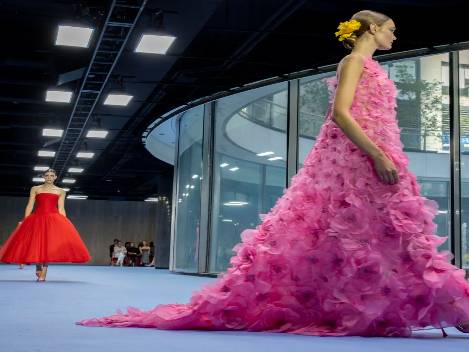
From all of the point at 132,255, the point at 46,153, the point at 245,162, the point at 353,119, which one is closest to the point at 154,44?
the point at 245,162

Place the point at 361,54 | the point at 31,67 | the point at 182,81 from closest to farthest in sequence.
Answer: the point at 361,54 → the point at 31,67 → the point at 182,81

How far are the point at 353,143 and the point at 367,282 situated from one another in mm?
684

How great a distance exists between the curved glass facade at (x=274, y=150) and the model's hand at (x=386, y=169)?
13.5ft

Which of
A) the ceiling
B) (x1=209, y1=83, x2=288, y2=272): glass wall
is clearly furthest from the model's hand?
(x1=209, y1=83, x2=288, y2=272): glass wall

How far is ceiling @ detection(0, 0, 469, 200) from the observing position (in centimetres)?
1038

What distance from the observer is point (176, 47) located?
11812 millimetres

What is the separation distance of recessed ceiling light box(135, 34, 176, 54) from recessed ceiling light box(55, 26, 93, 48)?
2.55 ft

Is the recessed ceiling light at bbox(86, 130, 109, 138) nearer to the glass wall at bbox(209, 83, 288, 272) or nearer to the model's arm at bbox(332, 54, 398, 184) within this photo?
the glass wall at bbox(209, 83, 288, 272)

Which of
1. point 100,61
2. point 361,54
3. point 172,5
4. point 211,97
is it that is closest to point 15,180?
point 211,97

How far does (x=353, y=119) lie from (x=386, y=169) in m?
0.30

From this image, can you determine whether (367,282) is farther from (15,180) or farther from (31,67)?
(15,180)

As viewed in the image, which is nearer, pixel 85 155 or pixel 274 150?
pixel 274 150

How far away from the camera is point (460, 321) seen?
11.7 feet

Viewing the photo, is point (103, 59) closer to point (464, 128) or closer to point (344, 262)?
point (464, 128)
